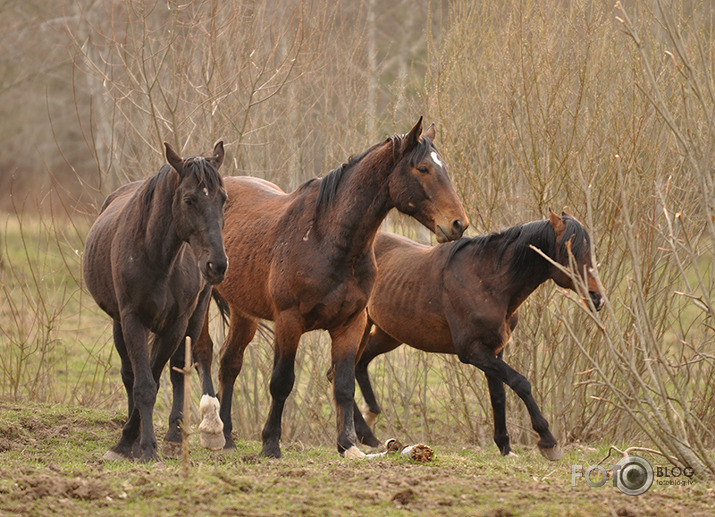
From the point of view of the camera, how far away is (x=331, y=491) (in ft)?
15.6

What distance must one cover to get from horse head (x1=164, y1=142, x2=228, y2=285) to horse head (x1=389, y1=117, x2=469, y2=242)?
135 centimetres

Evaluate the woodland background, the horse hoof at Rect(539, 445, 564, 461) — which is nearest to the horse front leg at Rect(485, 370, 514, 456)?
the horse hoof at Rect(539, 445, 564, 461)

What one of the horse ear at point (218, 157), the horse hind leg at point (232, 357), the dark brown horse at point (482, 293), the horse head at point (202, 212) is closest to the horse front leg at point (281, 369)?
the horse hind leg at point (232, 357)

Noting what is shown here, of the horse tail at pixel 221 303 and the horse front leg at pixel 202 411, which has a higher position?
the horse tail at pixel 221 303

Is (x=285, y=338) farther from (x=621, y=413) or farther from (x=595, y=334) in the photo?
(x=621, y=413)

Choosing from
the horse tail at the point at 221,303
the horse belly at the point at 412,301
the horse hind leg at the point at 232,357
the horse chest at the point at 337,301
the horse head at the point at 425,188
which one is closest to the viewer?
the horse head at the point at 425,188

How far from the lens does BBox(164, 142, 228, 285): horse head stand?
5.83 metres

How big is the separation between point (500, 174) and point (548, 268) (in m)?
2.09

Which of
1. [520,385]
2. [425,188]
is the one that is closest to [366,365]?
[520,385]

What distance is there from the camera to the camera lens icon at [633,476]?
499cm

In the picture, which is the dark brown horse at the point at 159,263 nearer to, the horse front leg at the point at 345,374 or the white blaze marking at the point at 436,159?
the horse front leg at the point at 345,374

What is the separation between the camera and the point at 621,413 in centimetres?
977

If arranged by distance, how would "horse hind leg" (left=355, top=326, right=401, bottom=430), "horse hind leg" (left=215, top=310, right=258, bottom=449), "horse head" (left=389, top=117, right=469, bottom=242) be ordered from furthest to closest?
"horse hind leg" (left=355, top=326, right=401, bottom=430)
"horse hind leg" (left=215, top=310, right=258, bottom=449)
"horse head" (left=389, top=117, right=469, bottom=242)

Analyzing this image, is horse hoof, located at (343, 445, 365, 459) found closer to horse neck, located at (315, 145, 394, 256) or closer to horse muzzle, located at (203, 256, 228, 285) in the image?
horse neck, located at (315, 145, 394, 256)
